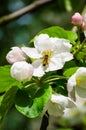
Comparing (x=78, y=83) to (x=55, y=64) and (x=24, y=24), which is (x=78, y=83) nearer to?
(x=55, y=64)

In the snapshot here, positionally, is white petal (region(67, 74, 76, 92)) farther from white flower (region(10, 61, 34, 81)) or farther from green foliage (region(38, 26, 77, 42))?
green foliage (region(38, 26, 77, 42))

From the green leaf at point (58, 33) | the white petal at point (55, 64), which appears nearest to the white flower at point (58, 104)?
the white petal at point (55, 64)

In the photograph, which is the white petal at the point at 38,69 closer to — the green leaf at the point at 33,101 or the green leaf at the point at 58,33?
the green leaf at the point at 33,101

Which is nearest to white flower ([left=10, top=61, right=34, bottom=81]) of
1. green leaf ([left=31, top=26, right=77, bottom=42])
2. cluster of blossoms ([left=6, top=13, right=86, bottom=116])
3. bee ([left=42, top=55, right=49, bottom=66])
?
cluster of blossoms ([left=6, top=13, right=86, bottom=116])

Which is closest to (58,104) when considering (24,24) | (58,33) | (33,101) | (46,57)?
(33,101)

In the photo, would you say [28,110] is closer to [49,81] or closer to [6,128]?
[49,81]

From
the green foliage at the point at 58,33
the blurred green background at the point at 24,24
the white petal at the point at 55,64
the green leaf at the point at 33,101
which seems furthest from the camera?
the blurred green background at the point at 24,24
